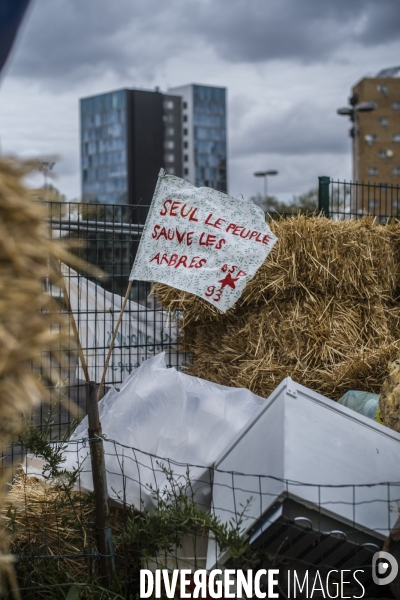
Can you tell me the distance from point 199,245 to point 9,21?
Answer: 230cm

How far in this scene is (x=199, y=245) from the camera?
4.10 m

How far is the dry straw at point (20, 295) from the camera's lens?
1.59m

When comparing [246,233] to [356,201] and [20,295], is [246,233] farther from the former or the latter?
[356,201]

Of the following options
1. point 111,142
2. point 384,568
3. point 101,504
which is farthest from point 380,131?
point 384,568

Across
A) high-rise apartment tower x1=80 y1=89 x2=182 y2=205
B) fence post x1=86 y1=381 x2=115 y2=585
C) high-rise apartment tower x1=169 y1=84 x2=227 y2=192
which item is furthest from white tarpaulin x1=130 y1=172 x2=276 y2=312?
high-rise apartment tower x1=169 y1=84 x2=227 y2=192

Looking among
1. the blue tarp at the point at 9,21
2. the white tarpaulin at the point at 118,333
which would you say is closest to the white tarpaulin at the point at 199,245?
the white tarpaulin at the point at 118,333

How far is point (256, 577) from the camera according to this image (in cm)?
263

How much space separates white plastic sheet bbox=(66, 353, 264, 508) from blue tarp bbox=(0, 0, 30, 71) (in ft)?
6.51

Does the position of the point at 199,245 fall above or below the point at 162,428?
above

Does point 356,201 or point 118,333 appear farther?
point 356,201

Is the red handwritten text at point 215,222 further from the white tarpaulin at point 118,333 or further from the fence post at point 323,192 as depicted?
the fence post at point 323,192

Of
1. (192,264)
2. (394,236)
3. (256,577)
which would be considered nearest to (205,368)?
(192,264)

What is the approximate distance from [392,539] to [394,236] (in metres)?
3.49

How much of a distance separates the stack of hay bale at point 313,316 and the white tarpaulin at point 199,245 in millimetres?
962
